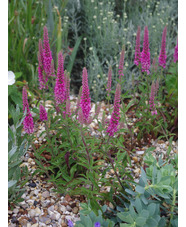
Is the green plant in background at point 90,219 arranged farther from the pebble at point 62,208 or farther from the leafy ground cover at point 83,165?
the pebble at point 62,208

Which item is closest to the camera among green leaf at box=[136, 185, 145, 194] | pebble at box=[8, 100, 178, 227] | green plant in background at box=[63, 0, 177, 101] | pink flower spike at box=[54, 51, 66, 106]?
green leaf at box=[136, 185, 145, 194]

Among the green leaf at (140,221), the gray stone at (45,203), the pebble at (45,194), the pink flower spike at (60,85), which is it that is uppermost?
the pink flower spike at (60,85)

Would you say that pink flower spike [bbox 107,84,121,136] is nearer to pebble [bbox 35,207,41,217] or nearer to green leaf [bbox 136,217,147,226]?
green leaf [bbox 136,217,147,226]

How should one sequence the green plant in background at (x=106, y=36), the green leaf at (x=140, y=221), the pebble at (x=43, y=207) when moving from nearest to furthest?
the green leaf at (x=140, y=221) → the pebble at (x=43, y=207) → the green plant in background at (x=106, y=36)

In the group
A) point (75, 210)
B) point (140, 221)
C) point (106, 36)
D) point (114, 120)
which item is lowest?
point (75, 210)

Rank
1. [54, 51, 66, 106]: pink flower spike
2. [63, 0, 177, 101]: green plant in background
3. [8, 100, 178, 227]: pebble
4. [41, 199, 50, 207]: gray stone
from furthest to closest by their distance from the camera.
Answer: [63, 0, 177, 101]: green plant in background → [41, 199, 50, 207]: gray stone → [8, 100, 178, 227]: pebble → [54, 51, 66, 106]: pink flower spike

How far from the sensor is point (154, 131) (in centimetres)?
248

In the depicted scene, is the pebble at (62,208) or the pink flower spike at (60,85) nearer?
the pink flower spike at (60,85)

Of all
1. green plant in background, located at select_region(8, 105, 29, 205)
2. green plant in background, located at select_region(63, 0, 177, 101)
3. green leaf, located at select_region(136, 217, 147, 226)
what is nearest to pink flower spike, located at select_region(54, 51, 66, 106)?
green plant in background, located at select_region(8, 105, 29, 205)

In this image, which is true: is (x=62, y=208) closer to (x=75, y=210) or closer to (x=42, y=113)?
(x=75, y=210)

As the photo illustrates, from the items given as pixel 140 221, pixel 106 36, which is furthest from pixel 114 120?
pixel 106 36

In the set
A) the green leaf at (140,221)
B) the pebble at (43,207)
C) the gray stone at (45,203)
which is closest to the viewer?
the green leaf at (140,221)

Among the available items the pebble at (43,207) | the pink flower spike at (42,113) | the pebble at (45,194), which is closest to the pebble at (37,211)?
the pebble at (43,207)
